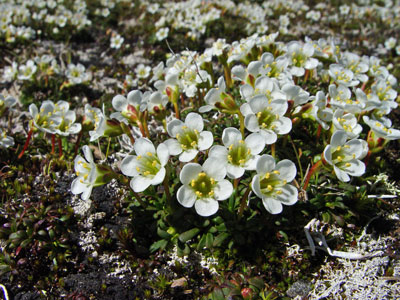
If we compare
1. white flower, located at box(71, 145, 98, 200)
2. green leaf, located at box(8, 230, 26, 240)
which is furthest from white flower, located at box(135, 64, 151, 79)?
green leaf, located at box(8, 230, 26, 240)

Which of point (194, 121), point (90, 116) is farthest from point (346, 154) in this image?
point (90, 116)

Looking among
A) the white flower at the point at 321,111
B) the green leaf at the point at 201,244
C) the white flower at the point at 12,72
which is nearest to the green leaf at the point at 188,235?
the green leaf at the point at 201,244

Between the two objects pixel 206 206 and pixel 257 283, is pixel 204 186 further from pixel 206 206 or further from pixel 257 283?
pixel 257 283

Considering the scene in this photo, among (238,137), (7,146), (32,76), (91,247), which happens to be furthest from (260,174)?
(32,76)

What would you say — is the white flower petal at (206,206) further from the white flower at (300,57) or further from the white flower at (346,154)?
the white flower at (300,57)

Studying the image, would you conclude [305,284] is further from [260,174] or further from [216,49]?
[216,49]

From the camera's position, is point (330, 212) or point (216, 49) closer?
point (330, 212)

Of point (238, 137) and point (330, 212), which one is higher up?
point (238, 137)
